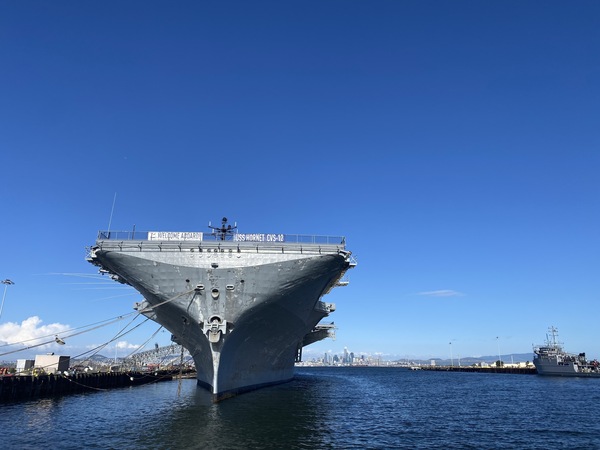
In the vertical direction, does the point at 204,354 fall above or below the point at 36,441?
above

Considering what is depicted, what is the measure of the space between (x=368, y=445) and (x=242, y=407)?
26.8ft

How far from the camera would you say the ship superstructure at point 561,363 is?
210ft

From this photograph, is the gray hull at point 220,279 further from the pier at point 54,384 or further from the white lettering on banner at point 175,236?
the pier at point 54,384

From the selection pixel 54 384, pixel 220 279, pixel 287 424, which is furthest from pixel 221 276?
pixel 54 384


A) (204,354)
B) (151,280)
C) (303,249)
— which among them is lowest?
(204,354)

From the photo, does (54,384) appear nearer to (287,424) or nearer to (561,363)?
(287,424)

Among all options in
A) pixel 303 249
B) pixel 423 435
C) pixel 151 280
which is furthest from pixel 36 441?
pixel 423 435

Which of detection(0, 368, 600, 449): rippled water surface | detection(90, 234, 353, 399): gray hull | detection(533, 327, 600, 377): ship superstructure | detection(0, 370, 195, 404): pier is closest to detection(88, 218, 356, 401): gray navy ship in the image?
detection(90, 234, 353, 399): gray hull

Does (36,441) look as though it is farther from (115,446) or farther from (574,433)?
(574,433)

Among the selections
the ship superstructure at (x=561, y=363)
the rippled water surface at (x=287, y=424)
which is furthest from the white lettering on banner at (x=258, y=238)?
the ship superstructure at (x=561, y=363)

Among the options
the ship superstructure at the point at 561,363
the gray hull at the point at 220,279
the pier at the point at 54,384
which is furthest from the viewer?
the ship superstructure at the point at 561,363

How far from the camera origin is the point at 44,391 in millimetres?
30812

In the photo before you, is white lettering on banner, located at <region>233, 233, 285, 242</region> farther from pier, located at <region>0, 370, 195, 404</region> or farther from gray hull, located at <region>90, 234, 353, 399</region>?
pier, located at <region>0, 370, 195, 404</region>

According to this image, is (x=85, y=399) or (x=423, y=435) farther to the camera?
(x=85, y=399)
